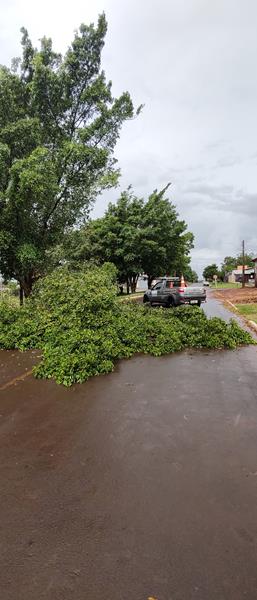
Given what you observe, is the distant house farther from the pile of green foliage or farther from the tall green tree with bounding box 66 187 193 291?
the pile of green foliage

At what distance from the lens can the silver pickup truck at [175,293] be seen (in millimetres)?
19578

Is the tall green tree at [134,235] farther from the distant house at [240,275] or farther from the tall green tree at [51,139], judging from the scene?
the distant house at [240,275]

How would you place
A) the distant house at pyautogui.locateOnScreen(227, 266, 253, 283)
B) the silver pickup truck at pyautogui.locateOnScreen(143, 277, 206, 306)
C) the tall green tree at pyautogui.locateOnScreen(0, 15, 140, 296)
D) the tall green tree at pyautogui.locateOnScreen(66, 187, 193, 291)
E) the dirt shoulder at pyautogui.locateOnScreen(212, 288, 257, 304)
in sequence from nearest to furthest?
the tall green tree at pyautogui.locateOnScreen(0, 15, 140, 296)
the silver pickup truck at pyautogui.locateOnScreen(143, 277, 206, 306)
the dirt shoulder at pyautogui.locateOnScreen(212, 288, 257, 304)
the tall green tree at pyautogui.locateOnScreen(66, 187, 193, 291)
the distant house at pyautogui.locateOnScreen(227, 266, 253, 283)

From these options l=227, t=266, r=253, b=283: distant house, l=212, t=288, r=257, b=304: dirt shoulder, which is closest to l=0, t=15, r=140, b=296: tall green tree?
l=212, t=288, r=257, b=304: dirt shoulder

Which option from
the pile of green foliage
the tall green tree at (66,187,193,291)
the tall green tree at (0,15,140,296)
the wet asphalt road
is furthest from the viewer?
the tall green tree at (66,187,193,291)

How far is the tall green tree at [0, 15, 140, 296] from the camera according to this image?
1503 cm

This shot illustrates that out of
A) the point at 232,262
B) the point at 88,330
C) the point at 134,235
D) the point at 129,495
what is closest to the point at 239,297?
the point at 134,235

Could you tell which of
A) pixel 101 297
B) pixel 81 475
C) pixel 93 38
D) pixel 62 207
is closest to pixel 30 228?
pixel 62 207

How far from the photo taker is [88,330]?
8.77 metres

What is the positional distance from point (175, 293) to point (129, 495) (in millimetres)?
16908

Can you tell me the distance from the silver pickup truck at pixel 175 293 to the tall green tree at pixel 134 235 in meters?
13.3

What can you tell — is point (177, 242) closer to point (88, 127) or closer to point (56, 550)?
point (88, 127)

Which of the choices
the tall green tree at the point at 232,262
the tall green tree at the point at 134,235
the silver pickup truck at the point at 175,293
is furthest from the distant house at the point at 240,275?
the silver pickup truck at the point at 175,293

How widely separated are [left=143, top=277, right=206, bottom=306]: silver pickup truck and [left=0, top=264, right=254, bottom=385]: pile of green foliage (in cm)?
679
